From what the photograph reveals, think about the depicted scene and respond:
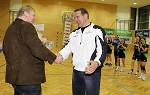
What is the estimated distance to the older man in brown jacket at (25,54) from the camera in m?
1.91

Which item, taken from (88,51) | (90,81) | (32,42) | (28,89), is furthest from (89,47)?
(28,89)

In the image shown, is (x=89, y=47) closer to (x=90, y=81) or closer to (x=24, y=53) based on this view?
(x=90, y=81)

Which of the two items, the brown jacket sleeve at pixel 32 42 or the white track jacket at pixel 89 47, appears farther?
the white track jacket at pixel 89 47

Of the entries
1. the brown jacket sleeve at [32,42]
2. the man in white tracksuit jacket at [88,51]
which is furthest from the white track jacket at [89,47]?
the brown jacket sleeve at [32,42]

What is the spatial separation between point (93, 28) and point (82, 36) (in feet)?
0.56

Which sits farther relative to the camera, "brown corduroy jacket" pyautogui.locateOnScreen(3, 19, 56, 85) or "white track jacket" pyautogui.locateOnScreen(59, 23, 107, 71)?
"white track jacket" pyautogui.locateOnScreen(59, 23, 107, 71)

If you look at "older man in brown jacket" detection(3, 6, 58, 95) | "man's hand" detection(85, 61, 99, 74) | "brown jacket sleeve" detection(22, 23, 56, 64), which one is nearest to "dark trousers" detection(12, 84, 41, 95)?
"older man in brown jacket" detection(3, 6, 58, 95)

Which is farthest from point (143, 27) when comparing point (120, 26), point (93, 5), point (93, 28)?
point (93, 28)

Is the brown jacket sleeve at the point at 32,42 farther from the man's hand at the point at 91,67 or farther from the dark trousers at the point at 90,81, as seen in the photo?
the dark trousers at the point at 90,81

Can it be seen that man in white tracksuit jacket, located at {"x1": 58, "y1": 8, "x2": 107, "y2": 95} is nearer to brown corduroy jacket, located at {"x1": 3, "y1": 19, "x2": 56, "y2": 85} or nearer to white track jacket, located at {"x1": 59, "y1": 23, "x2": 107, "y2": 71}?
white track jacket, located at {"x1": 59, "y1": 23, "x2": 107, "y2": 71}

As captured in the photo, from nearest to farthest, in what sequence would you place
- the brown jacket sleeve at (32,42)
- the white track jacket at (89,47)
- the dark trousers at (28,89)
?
the brown jacket sleeve at (32,42), the dark trousers at (28,89), the white track jacket at (89,47)

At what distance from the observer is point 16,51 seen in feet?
6.35

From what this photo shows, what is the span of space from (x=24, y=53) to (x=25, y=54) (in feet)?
0.05

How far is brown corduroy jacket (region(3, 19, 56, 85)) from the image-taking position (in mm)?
1904
